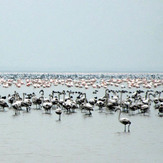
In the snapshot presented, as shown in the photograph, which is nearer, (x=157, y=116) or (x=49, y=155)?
(x=49, y=155)

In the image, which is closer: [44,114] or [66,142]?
[66,142]

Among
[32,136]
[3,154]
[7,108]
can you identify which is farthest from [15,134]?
[7,108]

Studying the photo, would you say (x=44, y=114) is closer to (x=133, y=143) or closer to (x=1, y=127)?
(x=1, y=127)

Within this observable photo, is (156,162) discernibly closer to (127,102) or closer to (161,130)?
(161,130)

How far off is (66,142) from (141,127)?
7.44 metres

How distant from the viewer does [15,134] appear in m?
27.4

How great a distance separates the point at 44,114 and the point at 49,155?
48.4ft

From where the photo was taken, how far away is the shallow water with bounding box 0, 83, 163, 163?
22312 millimetres

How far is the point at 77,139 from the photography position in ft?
86.8

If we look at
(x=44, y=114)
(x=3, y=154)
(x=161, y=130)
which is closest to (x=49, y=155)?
(x=3, y=154)

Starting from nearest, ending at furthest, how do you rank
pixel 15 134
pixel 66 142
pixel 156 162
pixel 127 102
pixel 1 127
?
pixel 156 162
pixel 66 142
pixel 15 134
pixel 1 127
pixel 127 102

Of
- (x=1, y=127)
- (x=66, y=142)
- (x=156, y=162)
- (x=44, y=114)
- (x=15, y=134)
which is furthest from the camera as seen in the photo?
(x=44, y=114)

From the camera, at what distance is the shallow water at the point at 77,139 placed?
73.2ft

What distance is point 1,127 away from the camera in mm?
29844
